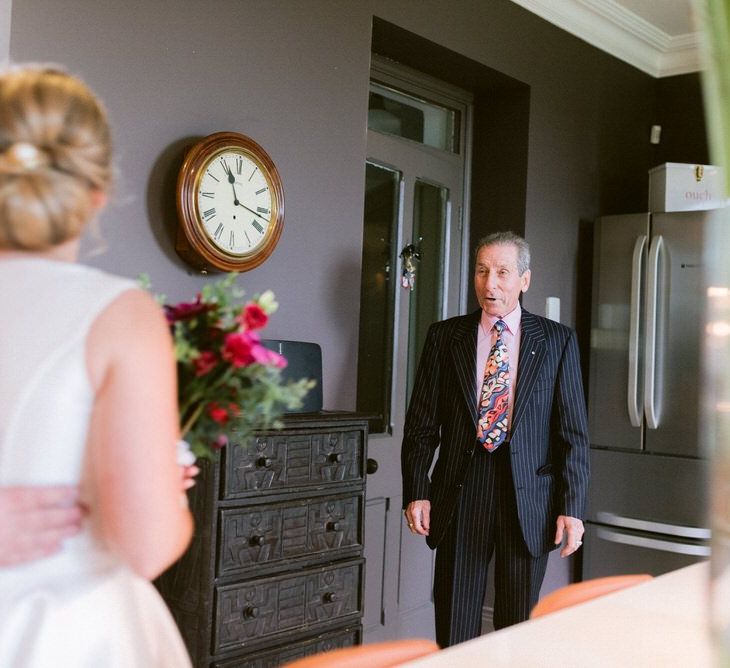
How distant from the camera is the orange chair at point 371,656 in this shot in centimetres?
127

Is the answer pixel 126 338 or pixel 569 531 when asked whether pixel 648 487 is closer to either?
pixel 569 531

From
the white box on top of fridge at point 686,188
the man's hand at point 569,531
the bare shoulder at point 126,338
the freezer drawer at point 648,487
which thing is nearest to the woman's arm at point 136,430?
the bare shoulder at point 126,338

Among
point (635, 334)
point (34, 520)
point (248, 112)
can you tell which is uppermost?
point (248, 112)

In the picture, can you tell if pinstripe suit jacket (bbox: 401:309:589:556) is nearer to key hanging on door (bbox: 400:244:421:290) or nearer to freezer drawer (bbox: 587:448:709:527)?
key hanging on door (bbox: 400:244:421:290)

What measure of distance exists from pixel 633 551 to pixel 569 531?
60.6 inches

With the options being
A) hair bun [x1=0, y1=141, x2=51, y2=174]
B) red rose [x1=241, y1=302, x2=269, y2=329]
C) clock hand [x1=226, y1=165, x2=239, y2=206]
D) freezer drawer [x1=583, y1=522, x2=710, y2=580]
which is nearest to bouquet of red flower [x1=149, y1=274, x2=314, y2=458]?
red rose [x1=241, y1=302, x2=269, y2=329]

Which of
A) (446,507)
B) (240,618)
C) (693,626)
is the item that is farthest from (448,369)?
(693,626)

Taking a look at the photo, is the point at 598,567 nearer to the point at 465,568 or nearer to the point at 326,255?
the point at 465,568

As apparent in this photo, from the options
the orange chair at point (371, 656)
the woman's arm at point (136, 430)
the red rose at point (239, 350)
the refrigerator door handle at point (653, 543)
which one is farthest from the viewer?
the refrigerator door handle at point (653, 543)

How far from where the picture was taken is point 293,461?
8.57ft

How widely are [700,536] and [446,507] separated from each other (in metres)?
1.79

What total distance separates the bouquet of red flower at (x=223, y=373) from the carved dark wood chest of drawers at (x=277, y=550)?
107 cm

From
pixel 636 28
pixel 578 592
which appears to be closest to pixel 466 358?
pixel 578 592

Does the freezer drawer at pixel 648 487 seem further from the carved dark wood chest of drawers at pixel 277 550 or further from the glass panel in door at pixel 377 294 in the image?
the carved dark wood chest of drawers at pixel 277 550
